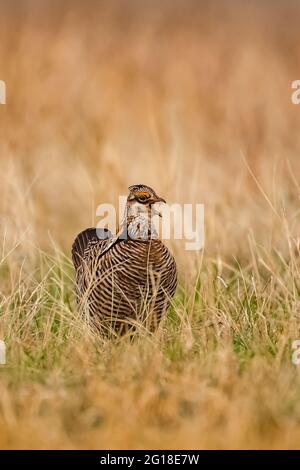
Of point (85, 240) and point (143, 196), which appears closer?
point (143, 196)

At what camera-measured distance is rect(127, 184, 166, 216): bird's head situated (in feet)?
15.4

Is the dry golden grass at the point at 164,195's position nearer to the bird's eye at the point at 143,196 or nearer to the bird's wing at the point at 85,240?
the bird's wing at the point at 85,240

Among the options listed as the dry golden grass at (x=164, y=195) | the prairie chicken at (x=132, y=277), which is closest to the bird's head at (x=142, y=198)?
the prairie chicken at (x=132, y=277)

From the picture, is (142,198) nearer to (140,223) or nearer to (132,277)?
(140,223)

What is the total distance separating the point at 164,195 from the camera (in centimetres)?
634

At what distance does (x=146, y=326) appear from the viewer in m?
4.55

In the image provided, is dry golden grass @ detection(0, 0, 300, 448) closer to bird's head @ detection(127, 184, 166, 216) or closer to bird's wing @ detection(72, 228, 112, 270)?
bird's wing @ detection(72, 228, 112, 270)

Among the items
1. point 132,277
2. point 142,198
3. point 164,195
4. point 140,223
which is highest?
point 164,195

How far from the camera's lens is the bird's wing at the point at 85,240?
528 centimetres

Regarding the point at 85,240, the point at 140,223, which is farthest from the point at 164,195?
the point at 140,223

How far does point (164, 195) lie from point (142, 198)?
1636mm

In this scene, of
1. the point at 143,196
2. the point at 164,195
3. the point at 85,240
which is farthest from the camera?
the point at 164,195

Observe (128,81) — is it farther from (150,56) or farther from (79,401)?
(79,401)

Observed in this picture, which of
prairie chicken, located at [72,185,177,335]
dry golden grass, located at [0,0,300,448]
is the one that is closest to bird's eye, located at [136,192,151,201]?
prairie chicken, located at [72,185,177,335]
